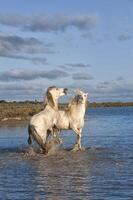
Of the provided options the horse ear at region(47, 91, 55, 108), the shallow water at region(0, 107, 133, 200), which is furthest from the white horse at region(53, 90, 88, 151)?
the shallow water at region(0, 107, 133, 200)

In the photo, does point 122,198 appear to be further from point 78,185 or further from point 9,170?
point 9,170

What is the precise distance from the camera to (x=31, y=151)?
1736 centimetres

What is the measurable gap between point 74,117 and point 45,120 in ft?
4.82

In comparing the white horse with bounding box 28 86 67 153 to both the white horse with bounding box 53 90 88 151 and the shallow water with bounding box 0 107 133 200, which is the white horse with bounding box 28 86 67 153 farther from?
the shallow water with bounding box 0 107 133 200

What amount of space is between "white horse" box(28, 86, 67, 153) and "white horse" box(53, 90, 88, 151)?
0.36 m

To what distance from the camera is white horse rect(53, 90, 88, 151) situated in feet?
60.5

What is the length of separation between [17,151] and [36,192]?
27.1ft

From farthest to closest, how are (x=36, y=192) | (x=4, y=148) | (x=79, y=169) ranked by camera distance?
(x=4, y=148), (x=79, y=169), (x=36, y=192)

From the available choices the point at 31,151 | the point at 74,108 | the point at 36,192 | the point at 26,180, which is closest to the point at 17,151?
the point at 31,151

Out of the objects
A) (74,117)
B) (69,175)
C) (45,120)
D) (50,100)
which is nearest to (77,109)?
(74,117)

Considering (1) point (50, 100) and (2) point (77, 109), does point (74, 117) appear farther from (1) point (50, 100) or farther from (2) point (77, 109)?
(1) point (50, 100)

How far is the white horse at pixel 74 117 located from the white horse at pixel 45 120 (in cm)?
36

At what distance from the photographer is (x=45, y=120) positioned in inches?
695

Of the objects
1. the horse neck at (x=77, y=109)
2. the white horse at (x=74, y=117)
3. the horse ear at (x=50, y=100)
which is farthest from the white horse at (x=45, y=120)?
the horse neck at (x=77, y=109)
